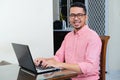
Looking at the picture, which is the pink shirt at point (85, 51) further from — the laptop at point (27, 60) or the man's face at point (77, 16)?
the laptop at point (27, 60)

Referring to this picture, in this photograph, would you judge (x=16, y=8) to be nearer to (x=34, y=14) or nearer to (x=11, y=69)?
(x=34, y=14)

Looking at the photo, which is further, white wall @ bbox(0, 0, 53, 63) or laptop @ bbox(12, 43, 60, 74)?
white wall @ bbox(0, 0, 53, 63)

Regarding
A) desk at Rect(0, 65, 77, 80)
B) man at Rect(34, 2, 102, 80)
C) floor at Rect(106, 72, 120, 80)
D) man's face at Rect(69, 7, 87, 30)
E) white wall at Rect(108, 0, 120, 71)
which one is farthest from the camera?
white wall at Rect(108, 0, 120, 71)

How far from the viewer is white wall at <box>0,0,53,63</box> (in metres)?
2.07

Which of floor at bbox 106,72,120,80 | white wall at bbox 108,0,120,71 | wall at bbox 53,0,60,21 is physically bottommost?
floor at bbox 106,72,120,80

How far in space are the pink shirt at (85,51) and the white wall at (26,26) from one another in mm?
541

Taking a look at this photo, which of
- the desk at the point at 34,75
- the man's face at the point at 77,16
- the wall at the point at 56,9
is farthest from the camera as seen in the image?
the wall at the point at 56,9

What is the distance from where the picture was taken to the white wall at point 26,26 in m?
2.07

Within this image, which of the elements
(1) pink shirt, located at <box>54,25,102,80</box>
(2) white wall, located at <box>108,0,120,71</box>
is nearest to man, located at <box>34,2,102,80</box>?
(1) pink shirt, located at <box>54,25,102,80</box>

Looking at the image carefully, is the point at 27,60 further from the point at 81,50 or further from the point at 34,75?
the point at 81,50

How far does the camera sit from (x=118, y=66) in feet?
13.6

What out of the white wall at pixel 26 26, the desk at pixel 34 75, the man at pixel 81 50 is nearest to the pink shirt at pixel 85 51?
the man at pixel 81 50

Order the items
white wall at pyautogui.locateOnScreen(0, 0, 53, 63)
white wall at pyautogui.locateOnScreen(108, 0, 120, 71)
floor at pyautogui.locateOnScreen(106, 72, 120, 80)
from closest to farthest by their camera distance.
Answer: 1. white wall at pyautogui.locateOnScreen(0, 0, 53, 63)
2. floor at pyautogui.locateOnScreen(106, 72, 120, 80)
3. white wall at pyautogui.locateOnScreen(108, 0, 120, 71)

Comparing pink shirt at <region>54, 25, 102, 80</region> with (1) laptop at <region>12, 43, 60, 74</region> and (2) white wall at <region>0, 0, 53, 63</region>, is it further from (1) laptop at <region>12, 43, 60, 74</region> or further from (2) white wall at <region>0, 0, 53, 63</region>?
(2) white wall at <region>0, 0, 53, 63</region>
